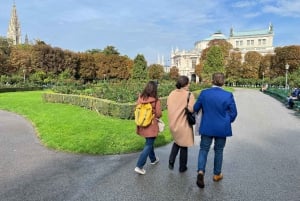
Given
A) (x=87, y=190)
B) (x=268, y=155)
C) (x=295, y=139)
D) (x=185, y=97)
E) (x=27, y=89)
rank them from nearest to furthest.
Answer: (x=87, y=190) → (x=185, y=97) → (x=268, y=155) → (x=295, y=139) → (x=27, y=89)

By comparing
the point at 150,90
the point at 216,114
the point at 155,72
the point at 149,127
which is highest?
the point at 155,72

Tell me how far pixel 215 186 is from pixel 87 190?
6.72ft

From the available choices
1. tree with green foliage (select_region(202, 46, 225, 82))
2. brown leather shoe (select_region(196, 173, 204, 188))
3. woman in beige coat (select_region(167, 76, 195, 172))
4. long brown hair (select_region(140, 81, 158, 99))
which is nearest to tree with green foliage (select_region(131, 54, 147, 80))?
tree with green foliage (select_region(202, 46, 225, 82))

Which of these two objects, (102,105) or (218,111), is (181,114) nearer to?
(218,111)

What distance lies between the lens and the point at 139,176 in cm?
546

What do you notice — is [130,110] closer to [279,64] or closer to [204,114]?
[204,114]

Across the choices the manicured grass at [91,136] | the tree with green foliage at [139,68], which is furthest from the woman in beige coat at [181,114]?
the tree with green foliage at [139,68]

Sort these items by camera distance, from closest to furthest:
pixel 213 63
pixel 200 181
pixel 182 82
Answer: pixel 200 181
pixel 182 82
pixel 213 63

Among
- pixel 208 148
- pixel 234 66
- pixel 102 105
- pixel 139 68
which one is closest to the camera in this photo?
pixel 208 148

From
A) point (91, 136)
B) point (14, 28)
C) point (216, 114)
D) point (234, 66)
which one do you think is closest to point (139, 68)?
point (234, 66)

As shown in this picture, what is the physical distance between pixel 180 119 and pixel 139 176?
1.26m

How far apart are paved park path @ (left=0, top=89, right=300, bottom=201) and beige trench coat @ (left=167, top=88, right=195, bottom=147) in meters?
0.64

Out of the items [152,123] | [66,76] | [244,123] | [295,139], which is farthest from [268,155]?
[66,76]

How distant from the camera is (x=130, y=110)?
1241 cm
